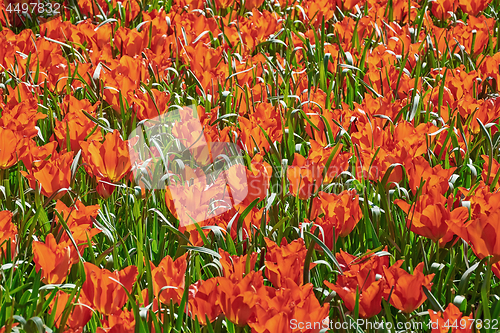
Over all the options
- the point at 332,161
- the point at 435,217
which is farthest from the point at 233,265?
the point at 332,161

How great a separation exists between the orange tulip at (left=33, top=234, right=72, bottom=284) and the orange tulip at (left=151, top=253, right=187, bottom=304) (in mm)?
196

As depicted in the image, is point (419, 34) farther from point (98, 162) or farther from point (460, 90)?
point (98, 162)

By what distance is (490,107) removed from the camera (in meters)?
1.85

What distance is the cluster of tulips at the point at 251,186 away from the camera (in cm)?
102

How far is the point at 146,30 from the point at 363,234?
171 cm

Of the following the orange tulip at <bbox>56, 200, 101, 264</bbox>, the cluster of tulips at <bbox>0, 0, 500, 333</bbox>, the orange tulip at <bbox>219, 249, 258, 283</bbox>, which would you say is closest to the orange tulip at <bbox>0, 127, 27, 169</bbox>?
the cluster of tulips at <bbox>0, 0, 500, 333</bbox>

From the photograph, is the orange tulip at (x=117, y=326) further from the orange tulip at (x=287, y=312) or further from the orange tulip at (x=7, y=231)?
the orange tulip at (x=7, y=231)

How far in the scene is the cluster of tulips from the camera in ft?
3.35

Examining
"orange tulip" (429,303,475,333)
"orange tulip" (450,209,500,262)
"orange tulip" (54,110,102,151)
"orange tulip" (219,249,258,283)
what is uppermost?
"orange tulip" (450,209,500,262)

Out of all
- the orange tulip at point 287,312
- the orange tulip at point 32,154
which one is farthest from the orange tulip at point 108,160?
the orange tulip at point 287,312

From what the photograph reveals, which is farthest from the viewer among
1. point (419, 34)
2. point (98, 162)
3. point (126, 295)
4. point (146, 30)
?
point (419, 34)

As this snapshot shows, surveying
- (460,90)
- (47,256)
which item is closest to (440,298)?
(47,256)

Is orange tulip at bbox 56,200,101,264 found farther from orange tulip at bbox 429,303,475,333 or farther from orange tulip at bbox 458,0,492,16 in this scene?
orange tulip at bbox 458,0,492,16

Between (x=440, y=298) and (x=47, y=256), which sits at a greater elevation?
(x=47, y=256)
